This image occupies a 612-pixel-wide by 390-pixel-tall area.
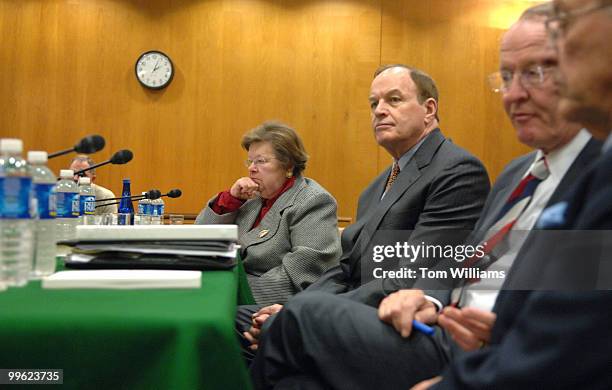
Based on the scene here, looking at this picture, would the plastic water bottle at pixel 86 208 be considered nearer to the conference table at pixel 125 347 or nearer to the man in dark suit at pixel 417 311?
the man in dark suit at pixel 417 311

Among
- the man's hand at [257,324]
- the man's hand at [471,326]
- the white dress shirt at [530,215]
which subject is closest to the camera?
the man's hand at [471,326]

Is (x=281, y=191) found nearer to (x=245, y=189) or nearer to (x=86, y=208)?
(x=245, y=189)

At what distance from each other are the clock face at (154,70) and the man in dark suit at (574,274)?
20.1ft

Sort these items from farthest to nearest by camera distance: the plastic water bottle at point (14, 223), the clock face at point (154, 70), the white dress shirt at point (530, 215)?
the clock face at point (154, 70)
the white dress shirt at point (530, 215)
the plastic water bottle at point (14, 223)

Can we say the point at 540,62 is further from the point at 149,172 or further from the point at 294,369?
the point at 149,172

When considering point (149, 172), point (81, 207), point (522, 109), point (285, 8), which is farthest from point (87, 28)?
point (522, 109)

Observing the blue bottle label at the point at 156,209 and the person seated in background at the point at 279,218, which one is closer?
the person seated in background at the point at 279,218

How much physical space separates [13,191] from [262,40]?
19.9ft

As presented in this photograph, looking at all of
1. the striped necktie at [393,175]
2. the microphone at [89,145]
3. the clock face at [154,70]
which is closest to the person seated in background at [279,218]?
the striped necktie at [393,175]

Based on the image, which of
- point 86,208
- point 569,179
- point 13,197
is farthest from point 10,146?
point 86,208

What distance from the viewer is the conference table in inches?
39.6

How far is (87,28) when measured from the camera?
694cm

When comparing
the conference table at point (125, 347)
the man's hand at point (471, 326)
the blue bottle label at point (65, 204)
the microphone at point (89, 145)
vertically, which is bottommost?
the man's hand at point (471, 326)

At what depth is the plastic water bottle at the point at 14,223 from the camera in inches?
45.8
